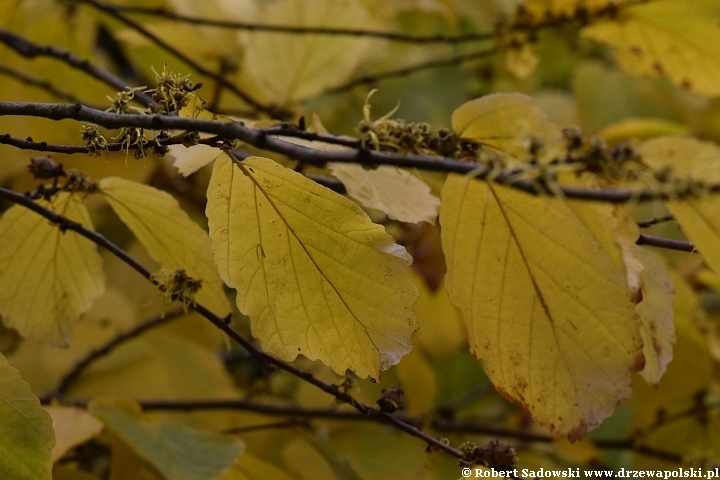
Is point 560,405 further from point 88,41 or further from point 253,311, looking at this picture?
point 88,41

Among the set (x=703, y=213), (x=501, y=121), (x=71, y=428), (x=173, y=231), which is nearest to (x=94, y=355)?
(x=71, y=428)

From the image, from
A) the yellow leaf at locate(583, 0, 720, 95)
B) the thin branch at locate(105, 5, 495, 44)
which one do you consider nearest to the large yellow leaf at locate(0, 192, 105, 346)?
the thin branch at locate(105, 5, 495, 44)

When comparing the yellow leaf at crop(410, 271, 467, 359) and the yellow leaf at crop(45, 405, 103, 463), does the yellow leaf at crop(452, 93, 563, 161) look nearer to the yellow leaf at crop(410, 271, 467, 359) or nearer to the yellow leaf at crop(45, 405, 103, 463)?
the yellow leaf at crop(45, 405, 103, 463)

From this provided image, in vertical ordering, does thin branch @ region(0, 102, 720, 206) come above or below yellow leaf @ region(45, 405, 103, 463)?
above

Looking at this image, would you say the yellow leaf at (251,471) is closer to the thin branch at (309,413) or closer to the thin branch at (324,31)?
the thin branch at (309,413)

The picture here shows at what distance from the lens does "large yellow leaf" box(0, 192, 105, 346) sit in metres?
0.56

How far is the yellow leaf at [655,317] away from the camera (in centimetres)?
53

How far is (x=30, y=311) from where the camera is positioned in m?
0.58

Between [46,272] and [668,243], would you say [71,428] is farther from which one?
[668,243]

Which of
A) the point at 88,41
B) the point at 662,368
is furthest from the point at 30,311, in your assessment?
the point at 88,41

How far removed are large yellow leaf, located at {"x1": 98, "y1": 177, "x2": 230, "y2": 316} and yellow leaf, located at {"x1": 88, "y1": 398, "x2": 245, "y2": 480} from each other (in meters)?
0.14

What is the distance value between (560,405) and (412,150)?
0.22 m

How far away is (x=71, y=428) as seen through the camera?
0.59 meters

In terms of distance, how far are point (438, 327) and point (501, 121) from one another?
0.71 m
